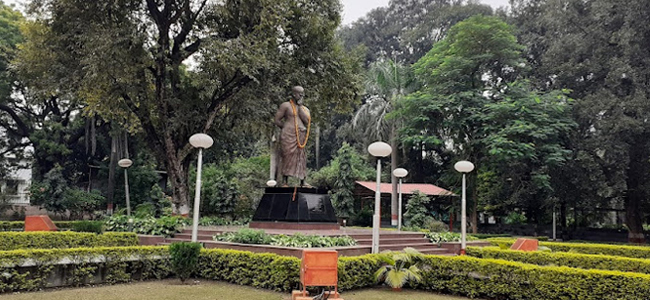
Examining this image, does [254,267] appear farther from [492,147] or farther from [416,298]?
[492,147]

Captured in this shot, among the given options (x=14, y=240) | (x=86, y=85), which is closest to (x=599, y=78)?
(x=86, y=85)

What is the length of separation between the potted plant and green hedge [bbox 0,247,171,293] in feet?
13.7

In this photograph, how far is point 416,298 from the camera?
8.36 meters

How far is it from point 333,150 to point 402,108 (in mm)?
16436

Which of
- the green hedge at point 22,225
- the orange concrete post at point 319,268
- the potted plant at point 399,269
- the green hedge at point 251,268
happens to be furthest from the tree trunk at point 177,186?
the orange concrete post at point 319,268

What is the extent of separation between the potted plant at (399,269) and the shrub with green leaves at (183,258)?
336 cm

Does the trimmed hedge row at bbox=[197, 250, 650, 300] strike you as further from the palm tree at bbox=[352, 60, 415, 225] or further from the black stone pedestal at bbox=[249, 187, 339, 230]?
the palm tree at bbox=[352, 60, 415, 225]

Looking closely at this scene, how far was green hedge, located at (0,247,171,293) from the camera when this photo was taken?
808cm

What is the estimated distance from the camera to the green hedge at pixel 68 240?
11086 millimetres

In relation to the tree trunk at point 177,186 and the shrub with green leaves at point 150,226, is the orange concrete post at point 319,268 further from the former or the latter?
the tree trunk at point 177,186

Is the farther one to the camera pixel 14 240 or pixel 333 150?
pixel 333 150

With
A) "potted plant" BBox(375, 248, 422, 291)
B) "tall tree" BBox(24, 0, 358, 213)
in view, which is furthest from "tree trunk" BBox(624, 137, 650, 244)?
"potted plant" BBox(375, 248, 422, 291)

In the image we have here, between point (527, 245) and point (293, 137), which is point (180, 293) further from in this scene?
point (527, 245)

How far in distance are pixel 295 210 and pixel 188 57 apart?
790 centimetres
